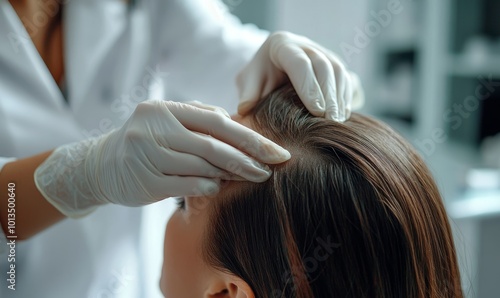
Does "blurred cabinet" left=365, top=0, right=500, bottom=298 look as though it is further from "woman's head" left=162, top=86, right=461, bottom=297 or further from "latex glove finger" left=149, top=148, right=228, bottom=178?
"latex glove finger" left=149, top=148, right=228, bottom=178

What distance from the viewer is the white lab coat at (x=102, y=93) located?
3.02 ft

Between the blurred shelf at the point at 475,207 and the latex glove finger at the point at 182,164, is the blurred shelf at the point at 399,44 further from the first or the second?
the latex glove finger at the point at 182,164

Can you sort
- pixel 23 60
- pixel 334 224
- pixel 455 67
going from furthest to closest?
pixel 455 67 < pixel 23 60 < pixel 334 224

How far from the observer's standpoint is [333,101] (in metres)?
0.79

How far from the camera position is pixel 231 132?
69 centimetres

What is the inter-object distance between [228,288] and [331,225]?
181 mm

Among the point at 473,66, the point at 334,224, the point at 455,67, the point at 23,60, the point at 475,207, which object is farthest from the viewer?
the point at 455,67

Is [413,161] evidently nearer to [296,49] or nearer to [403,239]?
[403,239]

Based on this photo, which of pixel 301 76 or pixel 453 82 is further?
pixel 453 82

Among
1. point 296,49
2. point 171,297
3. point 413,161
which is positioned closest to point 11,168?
point 171,297

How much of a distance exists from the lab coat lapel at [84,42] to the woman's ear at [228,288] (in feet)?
1.53

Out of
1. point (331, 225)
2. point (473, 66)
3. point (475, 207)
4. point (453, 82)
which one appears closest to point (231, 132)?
point (331, 225)

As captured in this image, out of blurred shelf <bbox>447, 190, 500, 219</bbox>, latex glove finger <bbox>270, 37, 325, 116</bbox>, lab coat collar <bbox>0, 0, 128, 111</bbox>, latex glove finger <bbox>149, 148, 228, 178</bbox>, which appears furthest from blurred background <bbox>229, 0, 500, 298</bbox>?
latex glove finger <bbox>149, 148, 228, 178</bbox>

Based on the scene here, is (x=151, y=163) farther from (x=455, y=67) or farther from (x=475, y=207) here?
(x=455, y=67)
